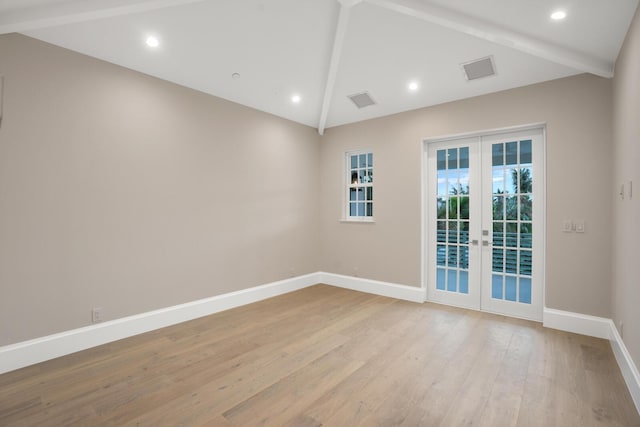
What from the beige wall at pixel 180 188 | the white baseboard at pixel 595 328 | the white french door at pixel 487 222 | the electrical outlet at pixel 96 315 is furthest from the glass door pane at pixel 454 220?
the electrical outlet at pixel 96 315

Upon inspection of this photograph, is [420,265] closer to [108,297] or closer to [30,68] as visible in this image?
[108,297]

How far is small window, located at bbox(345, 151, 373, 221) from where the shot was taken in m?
5.40

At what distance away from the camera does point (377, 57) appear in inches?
150

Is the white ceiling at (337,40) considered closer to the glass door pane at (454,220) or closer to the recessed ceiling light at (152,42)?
the recessed ceiling light at (152,42)

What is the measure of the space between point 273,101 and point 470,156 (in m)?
2.94

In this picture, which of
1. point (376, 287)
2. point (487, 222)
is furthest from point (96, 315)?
point (487, 222)

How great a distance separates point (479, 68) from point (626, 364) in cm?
317

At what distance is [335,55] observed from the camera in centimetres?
379

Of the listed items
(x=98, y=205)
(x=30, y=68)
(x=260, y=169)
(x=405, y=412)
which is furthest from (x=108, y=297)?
(x=405, y=412)

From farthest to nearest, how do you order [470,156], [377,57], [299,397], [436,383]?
→ [470,156] < [377,57] < [436,383] < [299,397]

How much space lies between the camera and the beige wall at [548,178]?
3.36 metres

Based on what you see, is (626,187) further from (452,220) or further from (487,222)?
(452,220)

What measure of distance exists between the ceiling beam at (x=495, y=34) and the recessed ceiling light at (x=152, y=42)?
2.14m

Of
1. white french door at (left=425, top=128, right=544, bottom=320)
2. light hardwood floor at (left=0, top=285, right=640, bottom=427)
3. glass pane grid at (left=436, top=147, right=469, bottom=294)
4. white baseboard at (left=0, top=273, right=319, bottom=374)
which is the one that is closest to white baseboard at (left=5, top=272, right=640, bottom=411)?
white baseboard at (left=0, top=273, right=319, bottom=374)
